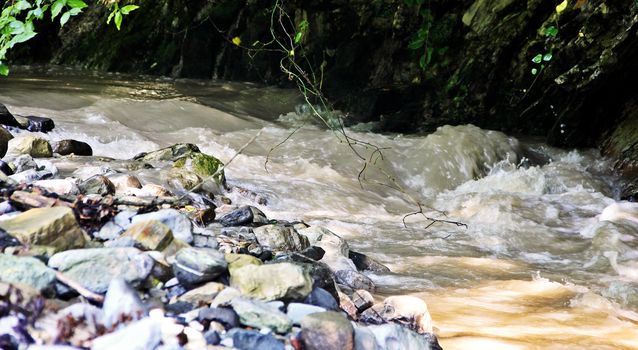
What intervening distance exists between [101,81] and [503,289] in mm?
11296

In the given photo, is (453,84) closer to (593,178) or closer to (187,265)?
(593,178)

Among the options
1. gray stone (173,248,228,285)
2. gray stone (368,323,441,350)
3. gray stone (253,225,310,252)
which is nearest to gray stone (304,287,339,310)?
gray stone (368,323,441,350)

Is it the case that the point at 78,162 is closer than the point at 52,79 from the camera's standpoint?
Yes

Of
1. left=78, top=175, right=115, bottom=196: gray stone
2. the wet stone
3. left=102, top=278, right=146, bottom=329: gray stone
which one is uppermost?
left=102, top=278, right=146, bottom=329: gray stone

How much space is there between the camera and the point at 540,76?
9.25m

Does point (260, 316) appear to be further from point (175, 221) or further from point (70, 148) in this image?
point (70, 148)

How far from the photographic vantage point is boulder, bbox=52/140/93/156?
634 centimetres

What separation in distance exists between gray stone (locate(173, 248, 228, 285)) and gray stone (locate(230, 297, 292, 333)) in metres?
0.26

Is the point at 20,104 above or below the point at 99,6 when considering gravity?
below

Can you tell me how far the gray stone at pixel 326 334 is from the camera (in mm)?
2143

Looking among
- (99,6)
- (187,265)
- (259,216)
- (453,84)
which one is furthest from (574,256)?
(99,6)

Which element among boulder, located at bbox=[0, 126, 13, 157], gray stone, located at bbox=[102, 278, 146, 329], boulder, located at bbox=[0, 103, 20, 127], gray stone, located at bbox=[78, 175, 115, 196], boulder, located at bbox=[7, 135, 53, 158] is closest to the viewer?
gray stone, located at bbox=[102, 278, 146, 329]

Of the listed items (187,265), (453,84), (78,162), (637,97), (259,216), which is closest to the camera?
(187,265)

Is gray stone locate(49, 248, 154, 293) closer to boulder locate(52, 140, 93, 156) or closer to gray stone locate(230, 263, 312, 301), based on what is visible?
gray stone locate(230, 263, 312, 301)
